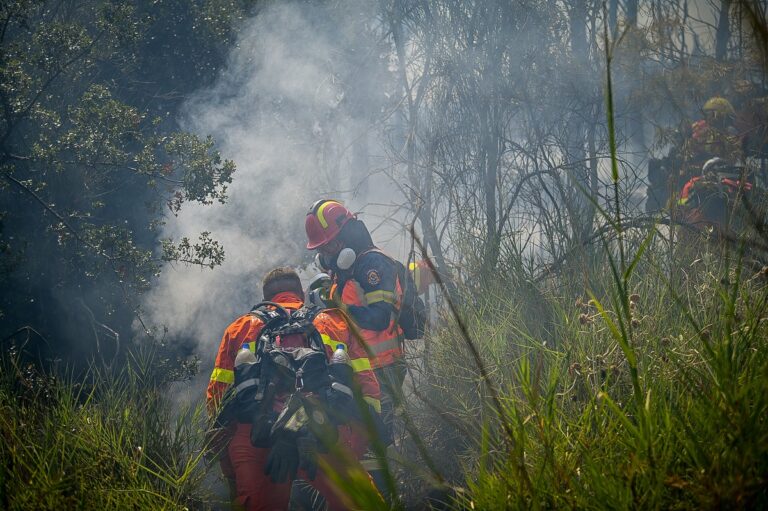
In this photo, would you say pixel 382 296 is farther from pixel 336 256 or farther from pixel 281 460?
pixel 281 460

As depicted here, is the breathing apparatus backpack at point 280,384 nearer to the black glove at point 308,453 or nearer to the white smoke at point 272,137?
the black glove at point 308,453

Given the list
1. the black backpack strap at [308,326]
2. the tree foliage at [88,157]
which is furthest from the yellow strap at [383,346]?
the tree foliage at [88,157]

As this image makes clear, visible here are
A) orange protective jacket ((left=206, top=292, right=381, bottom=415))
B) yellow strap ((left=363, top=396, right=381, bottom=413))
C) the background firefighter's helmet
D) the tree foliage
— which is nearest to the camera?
yellow strap ((left=363, top=396, right=381, bottom=413))

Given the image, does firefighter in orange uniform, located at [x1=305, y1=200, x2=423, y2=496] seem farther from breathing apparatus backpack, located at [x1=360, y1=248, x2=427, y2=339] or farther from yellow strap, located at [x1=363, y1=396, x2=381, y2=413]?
yellow strap, located at [x1=363, y1=396, x2=381, y2=413]

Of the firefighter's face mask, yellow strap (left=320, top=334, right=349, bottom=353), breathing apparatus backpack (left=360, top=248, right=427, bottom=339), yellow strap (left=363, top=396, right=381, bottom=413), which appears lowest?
yellow strap (left=363, top=396, right=381, bottom=413)

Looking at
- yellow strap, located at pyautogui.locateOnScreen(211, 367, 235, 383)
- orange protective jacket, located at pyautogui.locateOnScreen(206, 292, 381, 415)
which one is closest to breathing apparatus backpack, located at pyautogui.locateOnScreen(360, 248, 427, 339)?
orange protective jacket, located at pyautogui.locateOnScreen(206, 292, 381, 415)

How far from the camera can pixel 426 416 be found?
4480 millimetres

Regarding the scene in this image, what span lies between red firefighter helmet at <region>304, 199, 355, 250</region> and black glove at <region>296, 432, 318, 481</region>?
213 centimetres

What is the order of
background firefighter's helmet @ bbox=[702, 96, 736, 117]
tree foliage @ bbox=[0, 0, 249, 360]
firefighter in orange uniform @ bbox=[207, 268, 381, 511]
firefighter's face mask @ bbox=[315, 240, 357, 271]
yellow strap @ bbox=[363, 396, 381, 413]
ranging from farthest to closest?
tree foliage @ bbox=[0, 0, 249, 360] → background firefighter's helmet @ bbox=[702, 96, 736, 117] → firefighter's face mask @ bbox=[315, 240, 357, 271] → yellow strap @ bbox=[363, 396, 381, 413] → firefighter in orange uniform @ bbox=[207, 268, 381, 511]

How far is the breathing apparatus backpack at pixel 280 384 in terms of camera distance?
3703 mm

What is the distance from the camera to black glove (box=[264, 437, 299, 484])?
3693 mm

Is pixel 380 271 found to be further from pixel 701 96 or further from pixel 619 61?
pixel 619 61

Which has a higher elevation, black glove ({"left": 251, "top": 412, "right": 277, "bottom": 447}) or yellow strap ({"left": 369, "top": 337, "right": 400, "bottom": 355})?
yellow strap ({"left": 369, "top": 337, "right": 400, "bottom": 355})

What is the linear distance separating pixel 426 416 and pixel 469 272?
1036 millimetres
